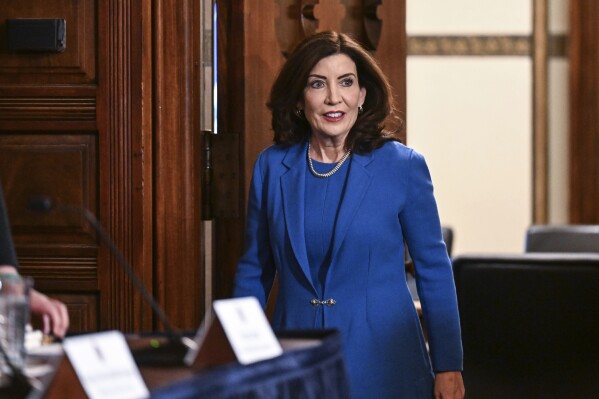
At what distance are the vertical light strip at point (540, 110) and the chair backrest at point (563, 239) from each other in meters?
2.16

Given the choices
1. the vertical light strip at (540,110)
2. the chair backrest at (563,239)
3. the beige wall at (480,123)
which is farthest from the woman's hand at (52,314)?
the vertical light strip at (540,110)

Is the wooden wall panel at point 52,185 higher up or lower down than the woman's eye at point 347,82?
lower down

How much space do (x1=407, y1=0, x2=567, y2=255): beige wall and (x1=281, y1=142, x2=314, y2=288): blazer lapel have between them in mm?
5536

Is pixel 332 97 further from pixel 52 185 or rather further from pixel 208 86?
pixel 52 185

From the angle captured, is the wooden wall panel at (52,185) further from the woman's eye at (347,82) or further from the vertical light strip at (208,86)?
the woman's eye at (347,82)

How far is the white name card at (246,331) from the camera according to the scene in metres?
1.50

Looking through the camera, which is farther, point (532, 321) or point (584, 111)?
point (584, 111)

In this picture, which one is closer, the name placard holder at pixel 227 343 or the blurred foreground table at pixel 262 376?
the blurred foreground table at pixel 262 376

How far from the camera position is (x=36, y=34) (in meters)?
2.79

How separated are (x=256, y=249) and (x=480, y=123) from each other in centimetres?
574

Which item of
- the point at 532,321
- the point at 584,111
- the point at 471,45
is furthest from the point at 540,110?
the point at 532,321

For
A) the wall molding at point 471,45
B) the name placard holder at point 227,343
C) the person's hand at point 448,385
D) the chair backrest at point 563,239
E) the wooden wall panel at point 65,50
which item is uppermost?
the wall molding at point 471,45

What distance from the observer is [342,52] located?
2.68 meters

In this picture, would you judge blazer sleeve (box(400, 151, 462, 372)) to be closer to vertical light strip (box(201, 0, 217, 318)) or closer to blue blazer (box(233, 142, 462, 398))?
blue blazer (box(233, 142, 462, 398))
